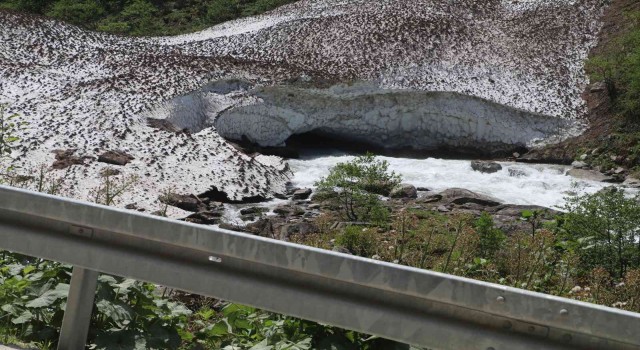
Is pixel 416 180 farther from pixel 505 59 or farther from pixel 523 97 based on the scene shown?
pixel 505 59

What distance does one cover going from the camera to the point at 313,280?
4824 millimetres

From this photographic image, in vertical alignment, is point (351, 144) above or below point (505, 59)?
below

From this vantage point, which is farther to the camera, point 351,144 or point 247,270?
point 351,144

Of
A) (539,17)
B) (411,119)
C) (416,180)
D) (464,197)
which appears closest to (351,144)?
(411,119)

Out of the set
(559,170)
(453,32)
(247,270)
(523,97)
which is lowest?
(247,270)

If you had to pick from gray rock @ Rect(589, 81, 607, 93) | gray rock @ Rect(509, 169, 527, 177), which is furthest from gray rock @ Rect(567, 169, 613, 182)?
gray rock @ Rect(589, 81, 607, 93)

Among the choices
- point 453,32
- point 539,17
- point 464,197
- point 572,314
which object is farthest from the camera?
point 539,17

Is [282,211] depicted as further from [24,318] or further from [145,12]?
[145,12]

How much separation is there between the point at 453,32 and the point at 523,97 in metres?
4.55

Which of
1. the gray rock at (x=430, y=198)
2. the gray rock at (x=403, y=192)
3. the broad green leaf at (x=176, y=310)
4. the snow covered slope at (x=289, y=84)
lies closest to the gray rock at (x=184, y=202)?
the snow covered slope at (x=289, y=84)

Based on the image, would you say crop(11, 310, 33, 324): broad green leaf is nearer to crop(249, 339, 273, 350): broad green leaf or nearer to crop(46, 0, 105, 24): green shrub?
crop(249, 339, 273, 350): broad green leaf

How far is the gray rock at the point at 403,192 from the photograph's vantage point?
2159cm

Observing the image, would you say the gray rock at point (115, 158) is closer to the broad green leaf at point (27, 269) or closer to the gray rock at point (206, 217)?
the gray rock at point (206, 217)

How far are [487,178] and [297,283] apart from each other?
19.8 m
